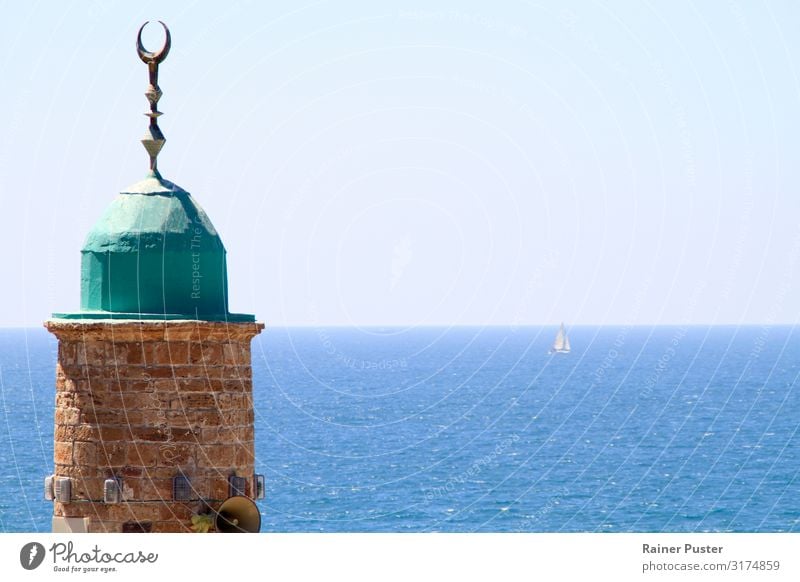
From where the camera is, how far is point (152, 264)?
1377cm

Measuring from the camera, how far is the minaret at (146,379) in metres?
13.8

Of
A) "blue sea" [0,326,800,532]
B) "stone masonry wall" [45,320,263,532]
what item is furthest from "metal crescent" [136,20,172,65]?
"blue sea" [0,326,800,532]

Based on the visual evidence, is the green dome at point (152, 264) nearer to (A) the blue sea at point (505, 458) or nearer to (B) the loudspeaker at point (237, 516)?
(B) the loudspeaker at point (237, 516)

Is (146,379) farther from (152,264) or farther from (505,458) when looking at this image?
(505,458)

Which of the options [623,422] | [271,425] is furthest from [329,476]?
[623,422]

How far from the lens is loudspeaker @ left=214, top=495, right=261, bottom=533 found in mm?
14039

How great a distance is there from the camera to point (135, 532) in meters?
13.8

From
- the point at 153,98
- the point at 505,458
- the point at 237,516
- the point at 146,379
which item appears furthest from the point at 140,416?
the point at 505,458

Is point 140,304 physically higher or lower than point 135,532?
higher

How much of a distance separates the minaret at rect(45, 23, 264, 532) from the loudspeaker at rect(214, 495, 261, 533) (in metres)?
0.01

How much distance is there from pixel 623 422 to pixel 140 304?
125m

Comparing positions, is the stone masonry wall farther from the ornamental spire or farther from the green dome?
the ornamental spire

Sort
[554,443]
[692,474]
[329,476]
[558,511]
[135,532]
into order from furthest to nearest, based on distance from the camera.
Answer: [554,443], [692,474], [329,476], [558,511], [135,532]
